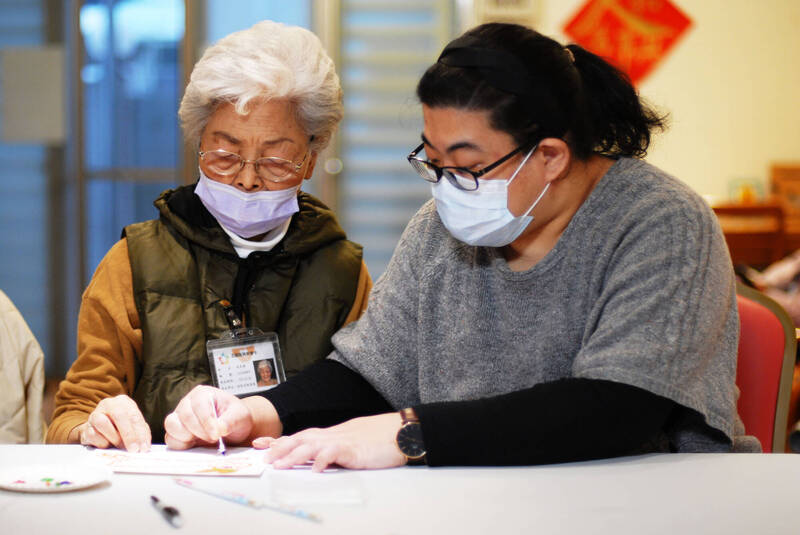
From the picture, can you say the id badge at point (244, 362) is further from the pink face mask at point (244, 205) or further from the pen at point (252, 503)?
the pen at point (252, 503)

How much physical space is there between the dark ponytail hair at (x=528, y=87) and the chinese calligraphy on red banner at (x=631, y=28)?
3.44 meters

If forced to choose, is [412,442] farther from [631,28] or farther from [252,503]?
[631,28]

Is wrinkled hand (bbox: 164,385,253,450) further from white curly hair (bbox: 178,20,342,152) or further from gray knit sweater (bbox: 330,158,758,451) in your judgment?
white curly hair (bbox: 178,20,342,152)

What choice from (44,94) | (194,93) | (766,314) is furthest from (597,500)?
(44,94)

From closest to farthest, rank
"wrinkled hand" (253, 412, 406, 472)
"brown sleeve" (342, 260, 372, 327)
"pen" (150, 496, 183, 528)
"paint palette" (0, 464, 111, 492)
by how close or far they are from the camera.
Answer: "pen" (150, 496, 183, 528) < "paint palette" (0, 464, 111, 492) < "wrinkled hand" (253, 412, 406, 472) < "brown sleeve" (342, 260, 372, 327)

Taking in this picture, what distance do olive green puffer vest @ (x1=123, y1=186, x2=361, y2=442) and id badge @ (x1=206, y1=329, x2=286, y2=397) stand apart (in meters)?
0.03

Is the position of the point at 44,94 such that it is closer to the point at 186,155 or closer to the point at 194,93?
the point at 186,155

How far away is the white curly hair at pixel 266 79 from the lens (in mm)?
1705

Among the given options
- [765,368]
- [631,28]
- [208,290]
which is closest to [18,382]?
[208,290]

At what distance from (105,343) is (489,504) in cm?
97

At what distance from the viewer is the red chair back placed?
1.50 m

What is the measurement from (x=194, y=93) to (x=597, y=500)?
1170 millimetres

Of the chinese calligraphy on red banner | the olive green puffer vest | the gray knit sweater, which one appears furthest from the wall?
the gray knit sweater

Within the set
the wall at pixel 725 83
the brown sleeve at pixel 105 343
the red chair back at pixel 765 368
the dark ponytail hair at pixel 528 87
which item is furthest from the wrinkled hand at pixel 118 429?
the wall at pixel 725 83
